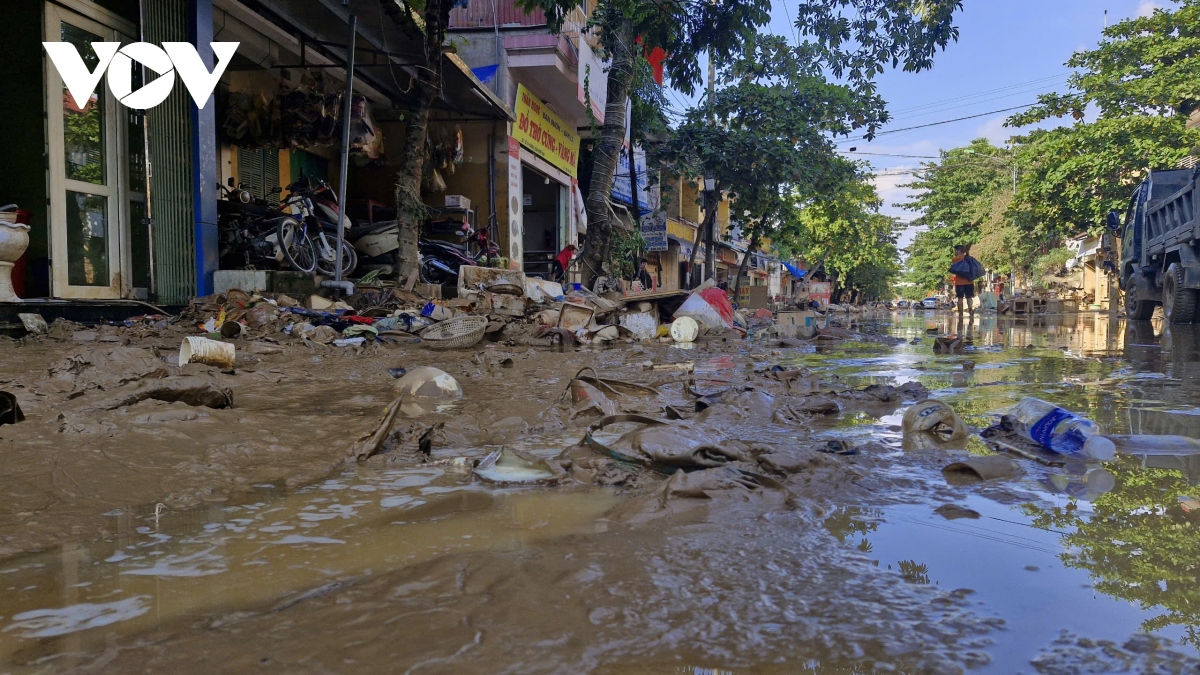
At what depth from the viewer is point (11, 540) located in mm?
1705

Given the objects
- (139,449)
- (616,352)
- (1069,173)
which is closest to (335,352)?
(616,352)

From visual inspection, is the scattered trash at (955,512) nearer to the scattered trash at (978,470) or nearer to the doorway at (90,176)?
the scattered trash at (978,470)

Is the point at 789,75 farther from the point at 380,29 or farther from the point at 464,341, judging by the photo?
the point at 464,341

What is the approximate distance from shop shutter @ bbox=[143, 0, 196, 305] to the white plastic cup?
289cm

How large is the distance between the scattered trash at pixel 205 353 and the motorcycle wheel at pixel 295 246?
125 inches

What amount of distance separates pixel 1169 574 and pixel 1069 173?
23229 mm

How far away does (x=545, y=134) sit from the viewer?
1510 cm

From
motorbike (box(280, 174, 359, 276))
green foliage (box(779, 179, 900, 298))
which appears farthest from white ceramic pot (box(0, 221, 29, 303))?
green foliage (box(779, 179, 900, 298))

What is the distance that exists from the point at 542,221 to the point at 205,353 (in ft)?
47.4

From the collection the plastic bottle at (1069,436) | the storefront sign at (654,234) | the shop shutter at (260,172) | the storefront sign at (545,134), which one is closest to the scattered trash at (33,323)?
the shop shutter at (260,172)

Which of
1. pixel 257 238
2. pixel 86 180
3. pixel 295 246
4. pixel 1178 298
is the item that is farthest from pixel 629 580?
pixel 1178 298

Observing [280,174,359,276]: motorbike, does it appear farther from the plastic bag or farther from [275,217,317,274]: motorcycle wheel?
the plastic bag

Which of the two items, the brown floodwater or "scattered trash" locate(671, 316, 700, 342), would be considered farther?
"scattered trash" locate(671, 316, 700, 342)

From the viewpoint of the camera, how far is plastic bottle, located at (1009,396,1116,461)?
2.62m
